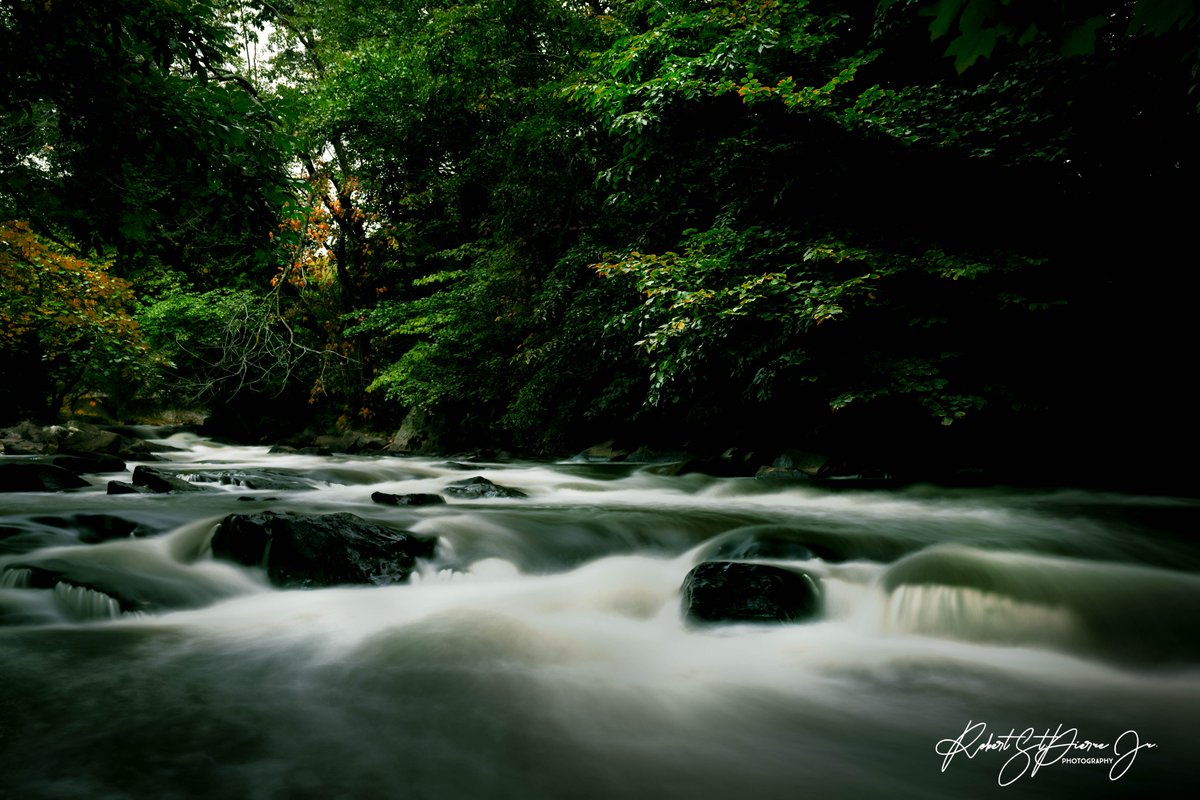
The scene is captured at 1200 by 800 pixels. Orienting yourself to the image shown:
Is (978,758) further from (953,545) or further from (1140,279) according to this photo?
(1140,279)

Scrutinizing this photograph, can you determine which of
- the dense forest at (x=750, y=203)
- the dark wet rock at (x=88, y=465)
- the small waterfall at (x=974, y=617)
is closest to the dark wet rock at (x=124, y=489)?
the dark wet rock at (x=88, y=465)

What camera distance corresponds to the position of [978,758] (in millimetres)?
2164

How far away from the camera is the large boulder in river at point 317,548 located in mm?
4082

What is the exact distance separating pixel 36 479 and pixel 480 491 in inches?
193

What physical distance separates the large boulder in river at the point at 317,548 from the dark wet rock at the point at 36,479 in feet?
13.2

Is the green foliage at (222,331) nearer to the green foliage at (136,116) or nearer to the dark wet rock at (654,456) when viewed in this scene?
the dark wet rock at (654,456)

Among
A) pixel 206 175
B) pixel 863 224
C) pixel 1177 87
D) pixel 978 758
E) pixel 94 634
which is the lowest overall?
pixel 94 634

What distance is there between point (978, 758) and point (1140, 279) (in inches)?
249

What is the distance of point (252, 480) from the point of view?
820cm

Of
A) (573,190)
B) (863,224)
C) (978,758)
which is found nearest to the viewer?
(978,758)

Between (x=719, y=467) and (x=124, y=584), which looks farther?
(x=719, y=467)

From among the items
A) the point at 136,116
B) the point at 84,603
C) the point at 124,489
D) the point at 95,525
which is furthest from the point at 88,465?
the point at 136,116

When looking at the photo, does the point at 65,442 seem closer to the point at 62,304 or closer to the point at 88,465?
the point at 88,465

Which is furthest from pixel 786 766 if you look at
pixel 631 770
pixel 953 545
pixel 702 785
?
pixel 953 545
